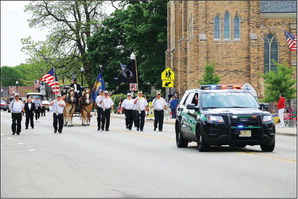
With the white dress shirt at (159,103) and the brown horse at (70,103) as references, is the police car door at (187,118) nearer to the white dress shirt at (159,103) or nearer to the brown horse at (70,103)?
the white dress shirt at (159,103)

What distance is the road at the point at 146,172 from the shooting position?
31.8 feet

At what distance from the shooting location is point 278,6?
60.1 m

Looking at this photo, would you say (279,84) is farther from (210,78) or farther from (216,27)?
(216,27)

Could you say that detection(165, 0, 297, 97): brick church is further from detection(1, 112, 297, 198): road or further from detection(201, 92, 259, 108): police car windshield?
detection(1, 112, 297, 198): road

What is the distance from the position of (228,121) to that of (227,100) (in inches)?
63.6

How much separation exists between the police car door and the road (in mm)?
568

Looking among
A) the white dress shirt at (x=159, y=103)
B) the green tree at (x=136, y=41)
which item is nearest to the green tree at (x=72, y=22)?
the green tree at (x=136, y=41)

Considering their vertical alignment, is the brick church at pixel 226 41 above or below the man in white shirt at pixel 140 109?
above

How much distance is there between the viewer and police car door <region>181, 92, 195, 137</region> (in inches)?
720

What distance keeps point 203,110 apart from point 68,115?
18.4m

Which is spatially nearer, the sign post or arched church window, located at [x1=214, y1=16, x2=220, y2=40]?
the sign post

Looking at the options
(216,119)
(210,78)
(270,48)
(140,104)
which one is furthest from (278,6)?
(216,119)

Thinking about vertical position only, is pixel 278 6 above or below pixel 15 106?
above

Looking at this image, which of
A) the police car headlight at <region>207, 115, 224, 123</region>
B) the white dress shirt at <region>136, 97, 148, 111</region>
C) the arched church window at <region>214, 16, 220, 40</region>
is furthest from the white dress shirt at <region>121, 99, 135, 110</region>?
the arched church window at <region>214, 16, 220, 40</region>
